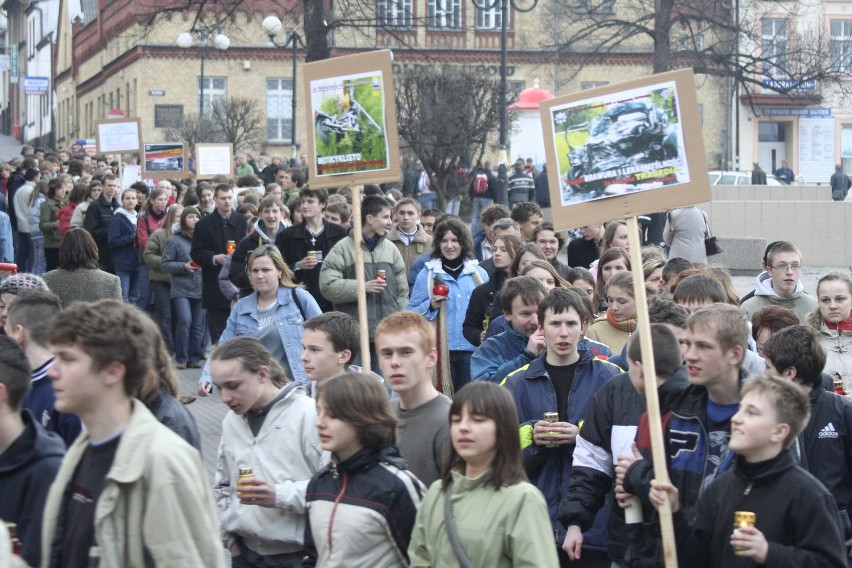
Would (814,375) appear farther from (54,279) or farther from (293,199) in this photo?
(293,199)

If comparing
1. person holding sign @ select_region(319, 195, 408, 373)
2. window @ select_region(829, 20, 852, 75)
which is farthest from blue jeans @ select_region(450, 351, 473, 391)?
window @ select_region(829, 20, 852, 75)

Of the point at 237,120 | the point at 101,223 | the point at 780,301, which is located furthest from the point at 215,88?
the point at 780,301

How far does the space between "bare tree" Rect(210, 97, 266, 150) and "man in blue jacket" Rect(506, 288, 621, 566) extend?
41560 mm

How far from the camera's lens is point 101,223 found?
17.3m

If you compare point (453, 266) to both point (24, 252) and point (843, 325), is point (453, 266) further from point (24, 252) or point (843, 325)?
point (24, 252)

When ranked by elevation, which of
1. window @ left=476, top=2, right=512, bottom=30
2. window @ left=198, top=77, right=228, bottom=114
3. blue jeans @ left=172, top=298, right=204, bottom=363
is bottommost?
blue jeans @ left=172, top=298, right=204, bottom=363

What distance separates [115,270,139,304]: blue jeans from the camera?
55.5 ft

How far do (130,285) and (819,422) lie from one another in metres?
12.6

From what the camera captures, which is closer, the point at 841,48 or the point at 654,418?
the point at 654,418

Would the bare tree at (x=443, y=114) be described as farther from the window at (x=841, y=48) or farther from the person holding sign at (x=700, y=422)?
the person holding sign at (x=700, y=422)

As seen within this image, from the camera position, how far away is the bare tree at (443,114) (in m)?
27.9

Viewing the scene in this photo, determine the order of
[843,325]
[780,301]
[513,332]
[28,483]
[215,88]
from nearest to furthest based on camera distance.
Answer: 1. [28,483]
2. [513,332]
3. [843,325]
4. [780,301]
5. [215,88]

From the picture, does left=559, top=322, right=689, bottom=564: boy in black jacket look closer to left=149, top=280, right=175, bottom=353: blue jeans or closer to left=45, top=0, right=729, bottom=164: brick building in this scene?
left=149, top=280, right=175, bottom=353: blue jeans

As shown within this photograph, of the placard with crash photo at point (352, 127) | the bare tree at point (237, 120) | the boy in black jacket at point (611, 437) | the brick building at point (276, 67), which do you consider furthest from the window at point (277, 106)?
the boy in black jacket at point (611, 437)
